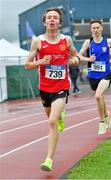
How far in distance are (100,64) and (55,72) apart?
3.00m

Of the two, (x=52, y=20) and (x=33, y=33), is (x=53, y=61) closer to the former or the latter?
(x=52, y=20)

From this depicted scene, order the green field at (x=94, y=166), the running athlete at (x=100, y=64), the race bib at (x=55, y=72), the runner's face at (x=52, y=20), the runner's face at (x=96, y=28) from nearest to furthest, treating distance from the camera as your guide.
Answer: the green field at (x=94, y=166) < the runner's face at (x=52, y=20) < the race bib at (x=55, y=72) < the runner's face at (x=96, y=28) < the running athlete at (x=100, y=64)

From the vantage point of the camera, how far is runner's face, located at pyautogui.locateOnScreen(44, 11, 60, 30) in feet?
23.4

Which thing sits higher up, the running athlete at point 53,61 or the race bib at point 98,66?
the running athlete at point 53,61

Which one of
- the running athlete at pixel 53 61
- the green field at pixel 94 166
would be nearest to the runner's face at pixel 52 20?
the running athlete at pixel 53 61

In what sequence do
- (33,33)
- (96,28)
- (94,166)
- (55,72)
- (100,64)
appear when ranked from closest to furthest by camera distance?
(94,166)
(55,72)
(96,28)
(100,64)
(33,33)

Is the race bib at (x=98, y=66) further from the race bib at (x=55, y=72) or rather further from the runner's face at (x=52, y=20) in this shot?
the runner's face at (x=52, y=20)

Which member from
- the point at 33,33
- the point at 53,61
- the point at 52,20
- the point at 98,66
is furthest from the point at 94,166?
the point at 33,33

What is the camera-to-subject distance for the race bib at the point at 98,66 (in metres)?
10.1

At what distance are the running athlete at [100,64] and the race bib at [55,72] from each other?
104 inches

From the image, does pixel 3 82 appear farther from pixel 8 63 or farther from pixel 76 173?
pixel 76 173

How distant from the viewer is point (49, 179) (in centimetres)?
658

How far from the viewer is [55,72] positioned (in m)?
7.23

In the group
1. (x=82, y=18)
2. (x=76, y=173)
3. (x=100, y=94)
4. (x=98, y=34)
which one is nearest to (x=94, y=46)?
(x=98, y=34)
